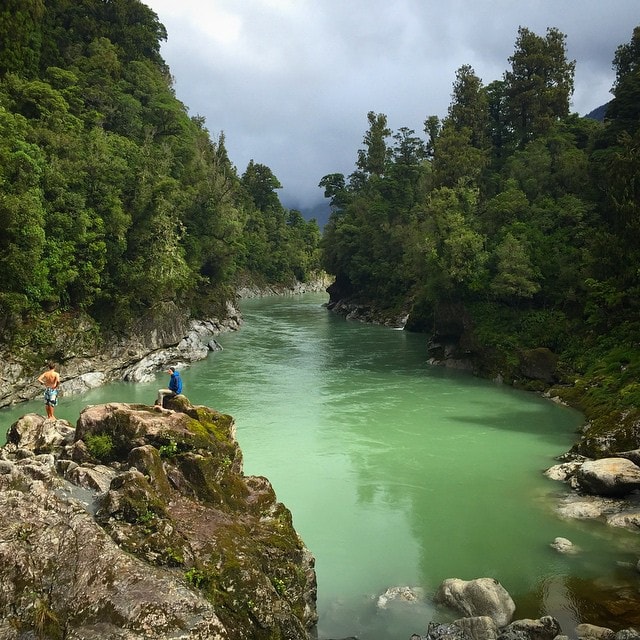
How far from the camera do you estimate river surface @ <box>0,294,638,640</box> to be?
450 inches

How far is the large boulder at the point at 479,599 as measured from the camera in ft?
32.2

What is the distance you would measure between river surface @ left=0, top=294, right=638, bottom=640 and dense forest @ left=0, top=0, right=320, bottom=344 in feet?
19.0

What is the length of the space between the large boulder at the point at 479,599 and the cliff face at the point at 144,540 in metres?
2.66

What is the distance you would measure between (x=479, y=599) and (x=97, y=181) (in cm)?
2837

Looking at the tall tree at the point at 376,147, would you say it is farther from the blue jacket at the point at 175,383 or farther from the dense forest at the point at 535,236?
the blue jacket at the point at 175,383

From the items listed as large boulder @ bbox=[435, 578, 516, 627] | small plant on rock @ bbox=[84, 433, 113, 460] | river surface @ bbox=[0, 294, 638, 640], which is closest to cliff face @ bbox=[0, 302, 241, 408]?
river surface @ bbox=[0, 294, 638, 640]

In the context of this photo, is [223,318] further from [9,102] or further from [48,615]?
[48,615]

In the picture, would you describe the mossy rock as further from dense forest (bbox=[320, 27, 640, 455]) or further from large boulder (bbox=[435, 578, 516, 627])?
large boulder (bbox=[435, 578, 516, 627])

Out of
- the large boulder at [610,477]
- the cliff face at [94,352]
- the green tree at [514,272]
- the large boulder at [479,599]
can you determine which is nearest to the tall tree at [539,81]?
the green tree at [514,272]

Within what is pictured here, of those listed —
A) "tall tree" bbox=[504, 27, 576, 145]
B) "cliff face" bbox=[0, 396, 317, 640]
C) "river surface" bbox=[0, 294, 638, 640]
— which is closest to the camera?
"cliff face" bbox=[0, 396, 317, 640]

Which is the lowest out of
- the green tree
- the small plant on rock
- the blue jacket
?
the small plant on rock

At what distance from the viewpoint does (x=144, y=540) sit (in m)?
8.40

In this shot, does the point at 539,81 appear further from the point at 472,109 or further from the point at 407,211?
the point at 407,211

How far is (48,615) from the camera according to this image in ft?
22.5
